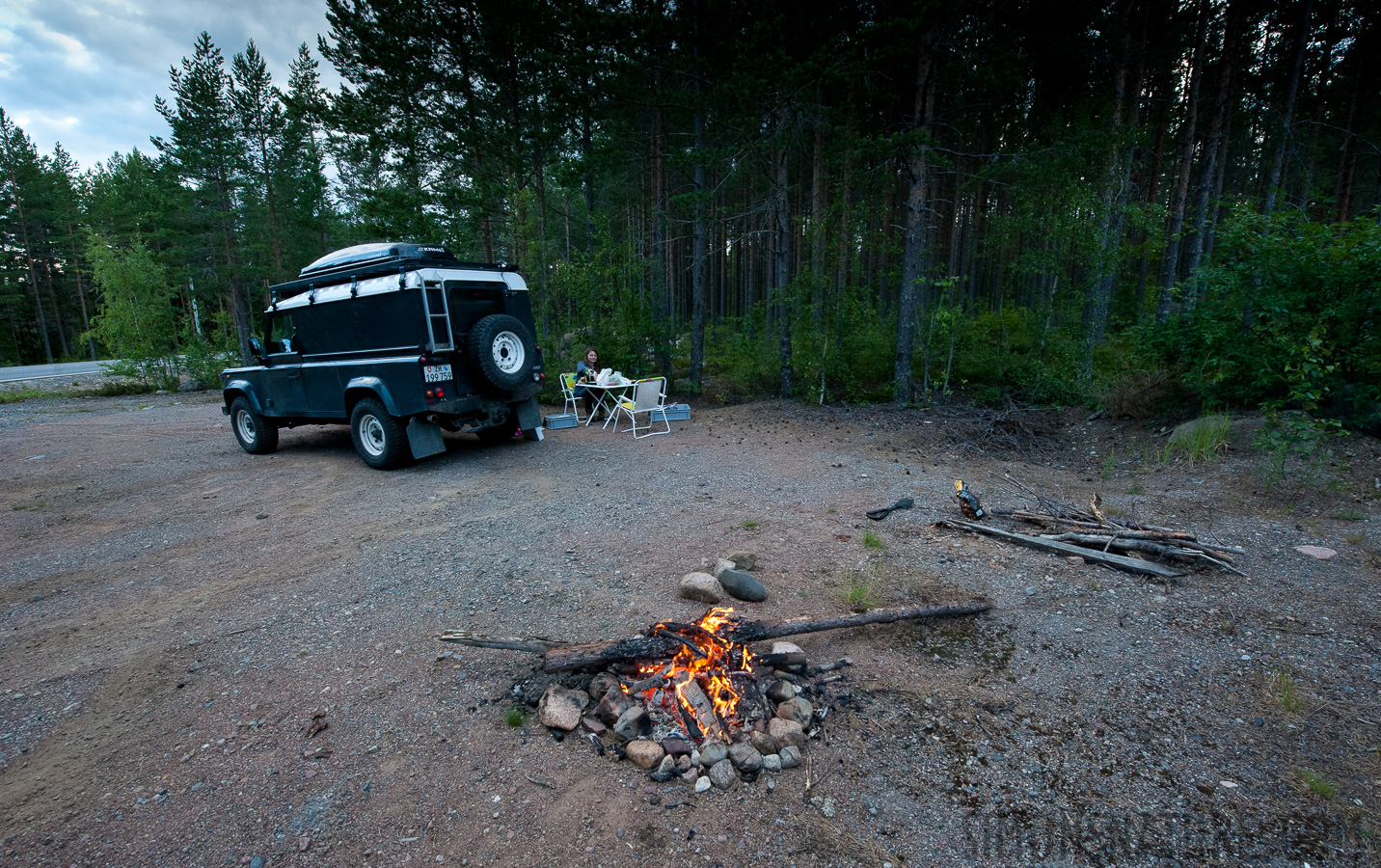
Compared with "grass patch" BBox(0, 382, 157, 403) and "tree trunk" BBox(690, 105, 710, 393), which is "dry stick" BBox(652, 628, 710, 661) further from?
"grass patch" BBox(0, 382, 157, 403)

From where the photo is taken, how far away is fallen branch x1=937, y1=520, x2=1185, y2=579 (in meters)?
4.11

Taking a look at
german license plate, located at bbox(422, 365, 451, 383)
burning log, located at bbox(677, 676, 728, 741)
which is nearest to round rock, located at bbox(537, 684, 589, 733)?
burning log, located at bbox(677, 676, 728, 741)

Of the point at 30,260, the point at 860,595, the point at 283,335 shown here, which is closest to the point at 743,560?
the point at 860,595

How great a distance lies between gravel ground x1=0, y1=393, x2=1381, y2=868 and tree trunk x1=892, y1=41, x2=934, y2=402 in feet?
16.9

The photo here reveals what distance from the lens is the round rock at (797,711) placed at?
268cm

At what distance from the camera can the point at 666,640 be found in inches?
118

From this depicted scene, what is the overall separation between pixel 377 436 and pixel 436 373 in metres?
1.55

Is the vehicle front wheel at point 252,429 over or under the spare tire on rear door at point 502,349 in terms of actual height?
under

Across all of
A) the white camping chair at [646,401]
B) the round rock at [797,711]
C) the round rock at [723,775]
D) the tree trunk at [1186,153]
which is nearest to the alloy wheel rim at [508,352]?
the white camping chair at [646,401]

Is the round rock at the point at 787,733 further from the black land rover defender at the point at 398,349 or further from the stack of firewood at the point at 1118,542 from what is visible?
the black land rover defender at the point at 398,349

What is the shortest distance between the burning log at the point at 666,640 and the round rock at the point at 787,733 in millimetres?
514

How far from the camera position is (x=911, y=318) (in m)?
10.8

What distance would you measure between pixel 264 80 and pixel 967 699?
29.5 metres

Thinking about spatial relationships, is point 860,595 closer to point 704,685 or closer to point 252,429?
point 704,685
